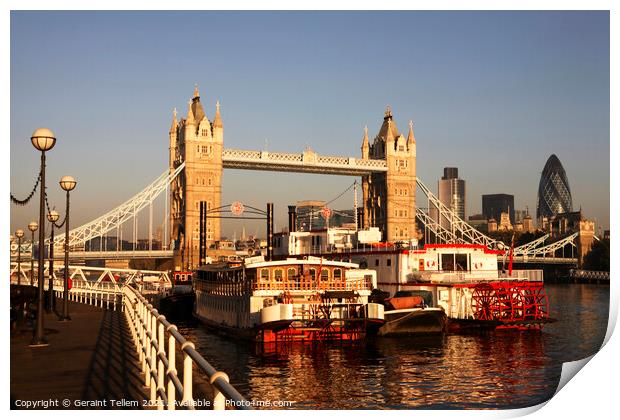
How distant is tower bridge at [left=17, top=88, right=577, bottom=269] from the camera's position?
91062 millimetres

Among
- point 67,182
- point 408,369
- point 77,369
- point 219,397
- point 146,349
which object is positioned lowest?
point 408,369

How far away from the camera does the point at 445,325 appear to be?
34.1 metres

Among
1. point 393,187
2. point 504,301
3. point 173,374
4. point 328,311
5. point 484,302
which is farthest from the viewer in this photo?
point 393,187

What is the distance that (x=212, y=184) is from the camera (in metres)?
96.4

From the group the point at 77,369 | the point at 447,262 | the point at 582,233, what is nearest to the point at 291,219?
the point at 447,262

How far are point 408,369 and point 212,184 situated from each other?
74.5 meters

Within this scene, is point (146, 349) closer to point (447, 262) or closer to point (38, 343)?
point (38, 343)

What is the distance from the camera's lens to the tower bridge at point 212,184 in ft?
299

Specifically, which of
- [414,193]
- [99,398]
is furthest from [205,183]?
[99,398]

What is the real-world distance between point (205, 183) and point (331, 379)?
76254 mm

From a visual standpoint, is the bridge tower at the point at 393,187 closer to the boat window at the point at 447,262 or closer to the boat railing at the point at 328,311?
the boat window at the point at 447,262

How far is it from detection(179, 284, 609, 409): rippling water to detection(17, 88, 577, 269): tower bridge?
2083 inches

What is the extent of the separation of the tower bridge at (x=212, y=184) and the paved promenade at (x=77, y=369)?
210 ft

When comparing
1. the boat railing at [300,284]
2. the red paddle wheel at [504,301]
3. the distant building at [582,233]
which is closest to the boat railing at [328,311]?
the boat railing at [300,284]
